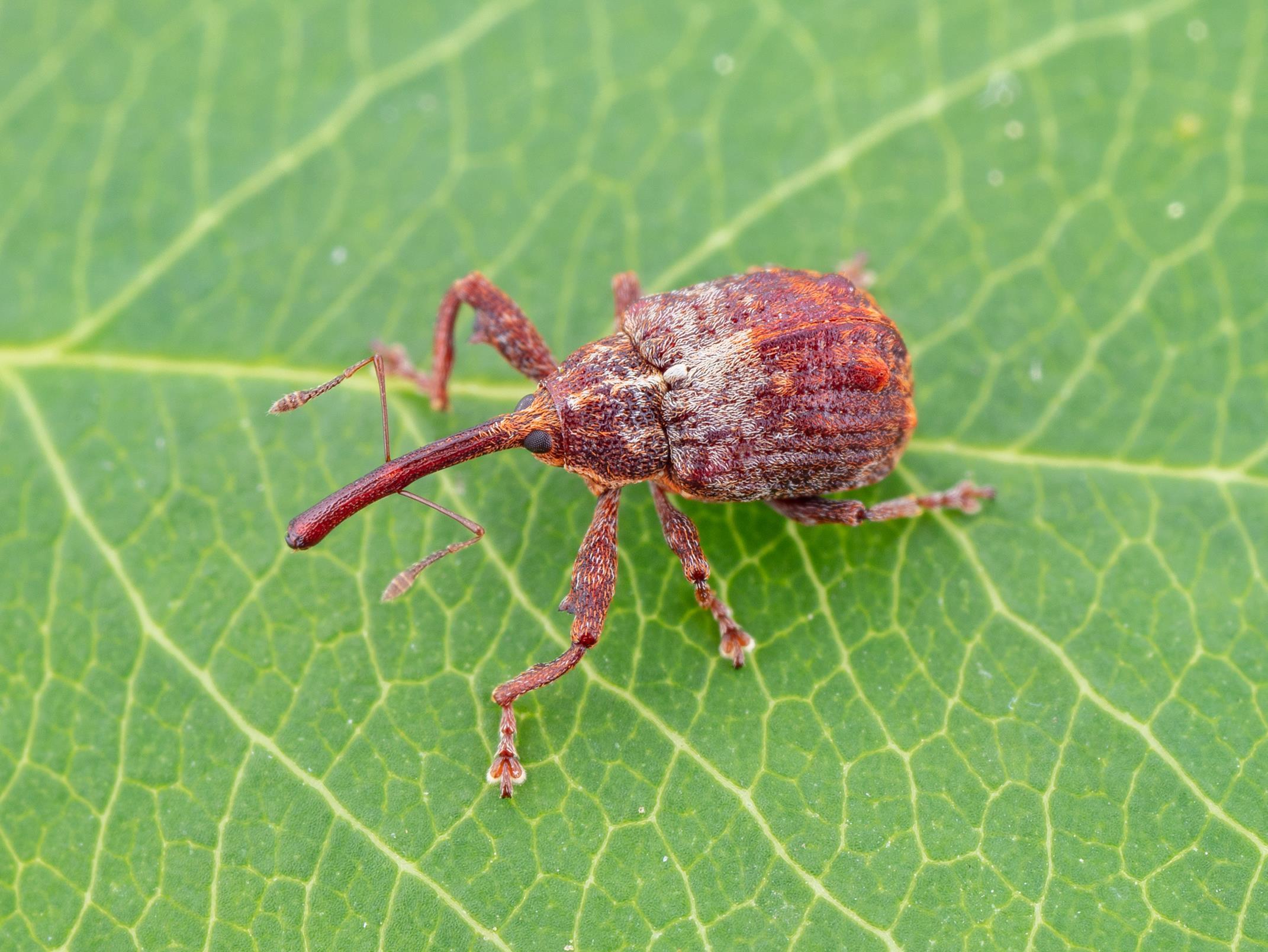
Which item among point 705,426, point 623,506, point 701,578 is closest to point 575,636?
point 701,578

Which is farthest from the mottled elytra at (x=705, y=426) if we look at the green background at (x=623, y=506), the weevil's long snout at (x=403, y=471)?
the green background at (x=623, y=506)

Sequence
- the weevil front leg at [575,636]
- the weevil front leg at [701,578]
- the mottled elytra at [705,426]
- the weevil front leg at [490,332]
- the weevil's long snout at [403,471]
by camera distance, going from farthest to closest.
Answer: the weevil front leg at [490,332] → the weevil front leg at [701,578] → the weevil front leg at [575,636] → the mottled elytra at [705,426] → the weevil's long snout at [403,471]

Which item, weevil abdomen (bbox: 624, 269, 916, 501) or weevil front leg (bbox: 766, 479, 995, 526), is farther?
weevil front leg (bbox: 766, 479, 995, 526)

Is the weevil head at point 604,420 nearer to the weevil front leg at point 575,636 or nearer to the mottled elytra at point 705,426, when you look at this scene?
the mottled elytra at point 705,426

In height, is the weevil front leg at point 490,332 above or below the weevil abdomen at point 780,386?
above

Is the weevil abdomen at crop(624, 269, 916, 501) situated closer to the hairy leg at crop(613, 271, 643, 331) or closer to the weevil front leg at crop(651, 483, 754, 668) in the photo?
the weevil front leg at crop(651, 483, 754, 668)

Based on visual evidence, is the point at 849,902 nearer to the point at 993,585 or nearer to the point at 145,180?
the point at 993,585

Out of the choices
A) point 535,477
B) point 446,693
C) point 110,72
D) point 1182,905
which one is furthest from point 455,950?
point 110,72

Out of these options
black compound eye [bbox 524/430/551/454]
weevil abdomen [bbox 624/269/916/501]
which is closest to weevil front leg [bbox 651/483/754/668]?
weevil abdomen [bbox 624/269/916/501]
